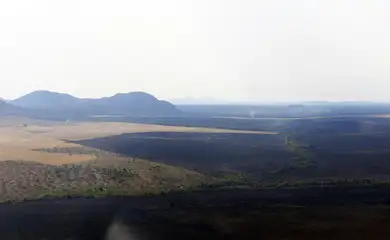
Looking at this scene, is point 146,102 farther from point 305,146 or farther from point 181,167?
point 181,167

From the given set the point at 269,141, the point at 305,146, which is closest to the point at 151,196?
the point at 305,146

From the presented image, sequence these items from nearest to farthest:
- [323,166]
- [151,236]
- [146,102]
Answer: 1. [151,236]
2. [323,166]
3. [146,102]

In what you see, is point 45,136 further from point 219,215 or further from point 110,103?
point 110,103

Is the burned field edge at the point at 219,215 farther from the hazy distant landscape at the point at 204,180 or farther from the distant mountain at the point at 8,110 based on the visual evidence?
the distant mountain at the point at 8,110

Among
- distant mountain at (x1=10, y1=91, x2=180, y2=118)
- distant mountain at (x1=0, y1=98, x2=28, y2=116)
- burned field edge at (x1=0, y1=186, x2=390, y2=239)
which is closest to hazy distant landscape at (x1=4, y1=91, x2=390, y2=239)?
burned field edge at (x1=0, y1=186, x2=390, y2=239)

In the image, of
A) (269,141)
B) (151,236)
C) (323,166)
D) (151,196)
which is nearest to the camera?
(151,236)

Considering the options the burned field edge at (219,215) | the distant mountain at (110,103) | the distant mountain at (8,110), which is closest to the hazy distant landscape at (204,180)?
the burned field edge at (219,215)

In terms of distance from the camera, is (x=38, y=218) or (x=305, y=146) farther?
(x=305, y=146)

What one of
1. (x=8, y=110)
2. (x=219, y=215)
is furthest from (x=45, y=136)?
(x=219, y=215)
